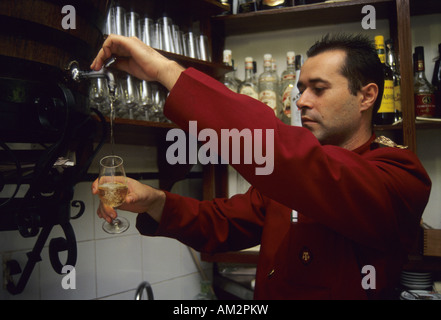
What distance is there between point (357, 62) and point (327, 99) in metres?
0.16

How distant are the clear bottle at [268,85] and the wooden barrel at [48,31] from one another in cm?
100

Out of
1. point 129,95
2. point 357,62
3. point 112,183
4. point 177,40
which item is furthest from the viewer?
point 177,40

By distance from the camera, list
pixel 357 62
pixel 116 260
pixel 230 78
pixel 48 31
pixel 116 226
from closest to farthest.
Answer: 1. pixel 48 31
2. pixel 116 226
3. pixel 357 62
4. pixel 116 260
5. pixel 230 78

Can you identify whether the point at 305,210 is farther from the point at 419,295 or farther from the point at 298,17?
the point at 298,17

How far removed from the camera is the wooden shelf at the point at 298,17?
157 cm

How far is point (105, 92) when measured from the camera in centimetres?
111

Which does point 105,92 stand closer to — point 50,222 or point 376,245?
point 50,222

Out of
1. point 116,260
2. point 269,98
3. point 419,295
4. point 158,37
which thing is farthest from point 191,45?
point 419,295

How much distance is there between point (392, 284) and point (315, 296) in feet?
0.72

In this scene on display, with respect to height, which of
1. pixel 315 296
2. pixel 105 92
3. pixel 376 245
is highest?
pixel 105 92

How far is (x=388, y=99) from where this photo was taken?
4.94ft

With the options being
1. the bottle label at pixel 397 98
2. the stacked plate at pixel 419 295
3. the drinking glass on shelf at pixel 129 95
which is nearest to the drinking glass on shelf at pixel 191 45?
the drinking glass on shelf at pixel 129 95

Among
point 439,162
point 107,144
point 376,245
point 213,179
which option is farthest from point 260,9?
point 376,245
